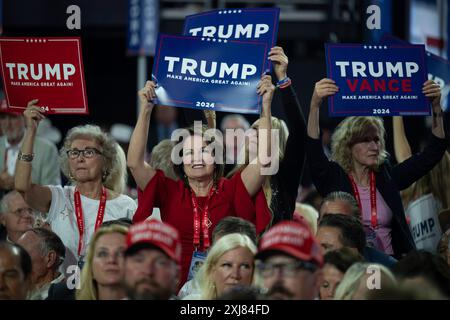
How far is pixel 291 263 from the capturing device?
4.97 metres

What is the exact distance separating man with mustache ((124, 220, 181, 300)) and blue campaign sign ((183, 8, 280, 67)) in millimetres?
2682

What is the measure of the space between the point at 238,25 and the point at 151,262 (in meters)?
3.04

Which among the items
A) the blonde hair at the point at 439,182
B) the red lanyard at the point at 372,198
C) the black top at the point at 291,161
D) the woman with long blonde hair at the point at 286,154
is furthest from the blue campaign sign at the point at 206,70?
the blonde hair at the point at 439,182

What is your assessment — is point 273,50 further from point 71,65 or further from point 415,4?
point 415,4

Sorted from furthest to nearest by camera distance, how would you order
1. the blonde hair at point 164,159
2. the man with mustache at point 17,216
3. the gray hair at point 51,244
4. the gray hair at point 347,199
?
the man with mustache at point 17,216
the blonde hair at point 164,159
the gray hair at point 347,199
the gray hair at point 51,244

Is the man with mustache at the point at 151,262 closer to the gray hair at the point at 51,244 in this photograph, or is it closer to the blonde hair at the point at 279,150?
the gray hair at the point at 51,244

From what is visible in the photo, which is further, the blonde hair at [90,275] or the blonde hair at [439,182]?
the blonde hair at [439,182]

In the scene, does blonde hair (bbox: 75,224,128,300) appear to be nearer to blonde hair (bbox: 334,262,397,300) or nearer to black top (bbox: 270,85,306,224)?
blonde hair (bbox: 334,262,397,300)

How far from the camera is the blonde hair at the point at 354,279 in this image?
550 centimetres

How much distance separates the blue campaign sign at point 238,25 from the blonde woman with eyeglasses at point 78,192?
964 mm

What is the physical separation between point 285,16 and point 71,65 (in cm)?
874
